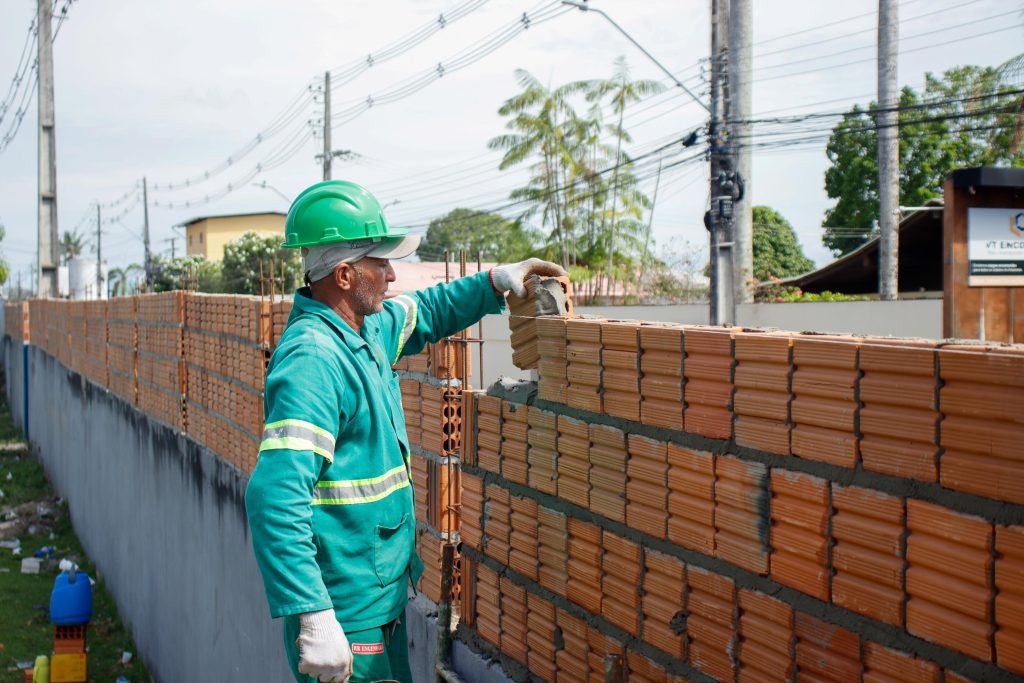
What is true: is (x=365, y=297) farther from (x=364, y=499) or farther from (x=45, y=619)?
(x=45, y=619)

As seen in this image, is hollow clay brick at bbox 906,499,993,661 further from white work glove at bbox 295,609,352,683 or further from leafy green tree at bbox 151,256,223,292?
leafy green tree at bbox 151,256,223,292

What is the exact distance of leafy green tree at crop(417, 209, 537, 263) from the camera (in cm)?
2802

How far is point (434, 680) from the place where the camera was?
13.1 ft

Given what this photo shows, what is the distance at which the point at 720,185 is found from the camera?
1473cm

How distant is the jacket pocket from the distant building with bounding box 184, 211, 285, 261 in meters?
83.0

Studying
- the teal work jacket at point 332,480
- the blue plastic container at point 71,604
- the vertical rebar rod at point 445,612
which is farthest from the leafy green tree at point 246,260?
the teal work jacket at point 332,480

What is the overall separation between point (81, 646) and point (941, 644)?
903 cm

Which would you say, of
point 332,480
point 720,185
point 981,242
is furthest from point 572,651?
point 720,185

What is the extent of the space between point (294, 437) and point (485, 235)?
44495mm

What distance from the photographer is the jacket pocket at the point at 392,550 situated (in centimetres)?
311

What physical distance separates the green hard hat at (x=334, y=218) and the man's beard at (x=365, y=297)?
0.48 ft

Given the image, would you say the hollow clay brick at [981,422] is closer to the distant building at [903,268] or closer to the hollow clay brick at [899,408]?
the hollow clay brick at [899,408]

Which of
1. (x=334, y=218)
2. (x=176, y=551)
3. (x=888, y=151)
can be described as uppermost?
(x=888, y=151)

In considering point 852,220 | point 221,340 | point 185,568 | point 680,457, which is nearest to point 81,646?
point 185,568
